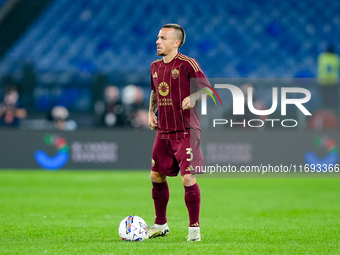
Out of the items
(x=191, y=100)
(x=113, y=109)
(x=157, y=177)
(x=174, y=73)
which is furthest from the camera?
(x=113, y=109)

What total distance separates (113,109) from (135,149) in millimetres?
1051

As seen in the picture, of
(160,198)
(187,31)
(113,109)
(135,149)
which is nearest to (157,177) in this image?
(160,198)

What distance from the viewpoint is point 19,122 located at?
1334cm

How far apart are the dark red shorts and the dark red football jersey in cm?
6

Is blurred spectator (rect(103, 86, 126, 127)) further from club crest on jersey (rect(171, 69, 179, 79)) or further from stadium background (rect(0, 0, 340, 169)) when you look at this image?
club crest on jersey (rect(171, 69, 179, 79))

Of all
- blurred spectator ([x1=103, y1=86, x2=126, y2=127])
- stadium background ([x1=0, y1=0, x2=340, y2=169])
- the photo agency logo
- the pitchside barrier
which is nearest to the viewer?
the photo agency logo

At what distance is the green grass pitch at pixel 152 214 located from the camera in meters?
4.66

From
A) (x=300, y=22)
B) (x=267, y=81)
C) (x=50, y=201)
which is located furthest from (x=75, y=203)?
(x=300, y=22)

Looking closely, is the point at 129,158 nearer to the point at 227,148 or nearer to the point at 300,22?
the point at 227,148

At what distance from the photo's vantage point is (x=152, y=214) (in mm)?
7086

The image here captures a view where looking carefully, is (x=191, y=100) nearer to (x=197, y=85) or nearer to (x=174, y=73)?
(x=197, y=85)

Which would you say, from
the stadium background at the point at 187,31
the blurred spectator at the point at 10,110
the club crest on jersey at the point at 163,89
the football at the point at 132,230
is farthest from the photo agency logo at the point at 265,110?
the football at the point at 132,230

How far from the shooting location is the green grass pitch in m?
4.66

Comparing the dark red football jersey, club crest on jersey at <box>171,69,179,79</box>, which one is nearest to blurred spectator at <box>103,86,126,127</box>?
the dark red football jersey
